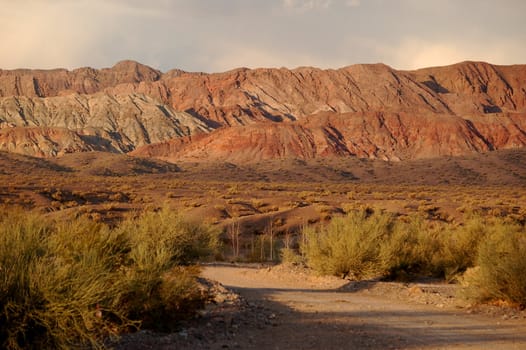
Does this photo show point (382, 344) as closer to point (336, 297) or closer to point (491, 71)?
point (336, 297)

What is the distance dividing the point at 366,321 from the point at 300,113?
144 meters

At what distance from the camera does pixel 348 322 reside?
1098 centimetres

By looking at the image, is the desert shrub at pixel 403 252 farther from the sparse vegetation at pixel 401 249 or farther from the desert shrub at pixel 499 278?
the desert shrub at pixel 499 278

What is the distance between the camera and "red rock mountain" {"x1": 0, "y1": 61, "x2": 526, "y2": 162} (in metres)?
124

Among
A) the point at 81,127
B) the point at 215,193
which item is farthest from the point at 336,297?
the point at 81,127

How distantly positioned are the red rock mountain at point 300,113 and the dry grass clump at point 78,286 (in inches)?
4312

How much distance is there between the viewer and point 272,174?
4124 inches

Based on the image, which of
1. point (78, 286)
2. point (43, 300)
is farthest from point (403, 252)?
point (43, 300)

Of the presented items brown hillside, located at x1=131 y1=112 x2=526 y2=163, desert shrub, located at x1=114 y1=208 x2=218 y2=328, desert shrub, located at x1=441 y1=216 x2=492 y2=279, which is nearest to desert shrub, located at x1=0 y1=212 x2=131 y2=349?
desert shrub, located at x1=114 y1=208 x2=218 y2=328

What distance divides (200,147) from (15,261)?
122m

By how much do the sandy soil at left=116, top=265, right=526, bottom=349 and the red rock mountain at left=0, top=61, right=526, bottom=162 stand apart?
10437 centimetres

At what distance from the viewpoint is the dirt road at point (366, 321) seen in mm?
9363

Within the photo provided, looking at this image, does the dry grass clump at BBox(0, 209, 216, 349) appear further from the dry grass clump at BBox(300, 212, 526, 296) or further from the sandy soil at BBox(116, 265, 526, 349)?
the dry grass clump at BBox(300, 212, 526, 296)

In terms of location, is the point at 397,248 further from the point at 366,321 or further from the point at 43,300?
the point at 43,300
